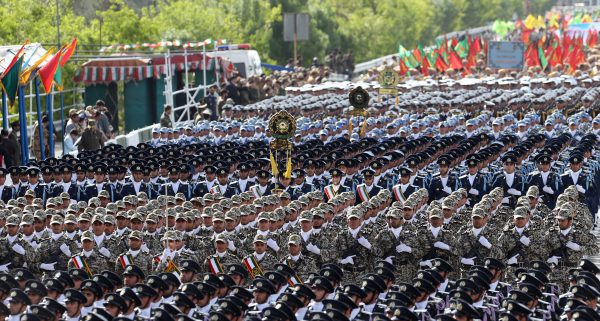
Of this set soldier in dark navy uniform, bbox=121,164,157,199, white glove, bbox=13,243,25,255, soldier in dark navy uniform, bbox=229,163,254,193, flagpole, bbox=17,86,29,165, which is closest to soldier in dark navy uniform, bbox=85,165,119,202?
soldier in dark navy uniform, bbox=121,164,157,199

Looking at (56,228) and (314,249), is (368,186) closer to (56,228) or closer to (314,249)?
(314,249)

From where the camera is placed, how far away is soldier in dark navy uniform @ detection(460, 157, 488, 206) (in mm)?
21359

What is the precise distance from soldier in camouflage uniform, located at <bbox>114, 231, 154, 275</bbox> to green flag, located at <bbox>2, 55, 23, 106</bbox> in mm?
→ 10414

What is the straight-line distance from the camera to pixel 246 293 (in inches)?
539

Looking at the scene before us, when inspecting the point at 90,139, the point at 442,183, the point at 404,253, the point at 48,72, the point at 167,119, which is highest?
the point at 48,72

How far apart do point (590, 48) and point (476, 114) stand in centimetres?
3079

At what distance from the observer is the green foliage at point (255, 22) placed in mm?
39750

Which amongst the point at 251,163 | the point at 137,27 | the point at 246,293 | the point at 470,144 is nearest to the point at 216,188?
the point at 251,163

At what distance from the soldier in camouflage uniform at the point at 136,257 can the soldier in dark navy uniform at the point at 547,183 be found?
22.0 feet

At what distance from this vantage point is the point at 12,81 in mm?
26422

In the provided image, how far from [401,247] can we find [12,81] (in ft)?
39.0

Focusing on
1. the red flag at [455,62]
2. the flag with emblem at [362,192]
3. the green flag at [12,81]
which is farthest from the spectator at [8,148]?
the red flag at [455,62]

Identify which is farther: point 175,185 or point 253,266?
point 175,185

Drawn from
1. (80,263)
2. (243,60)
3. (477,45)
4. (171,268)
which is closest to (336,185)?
(80,263)
